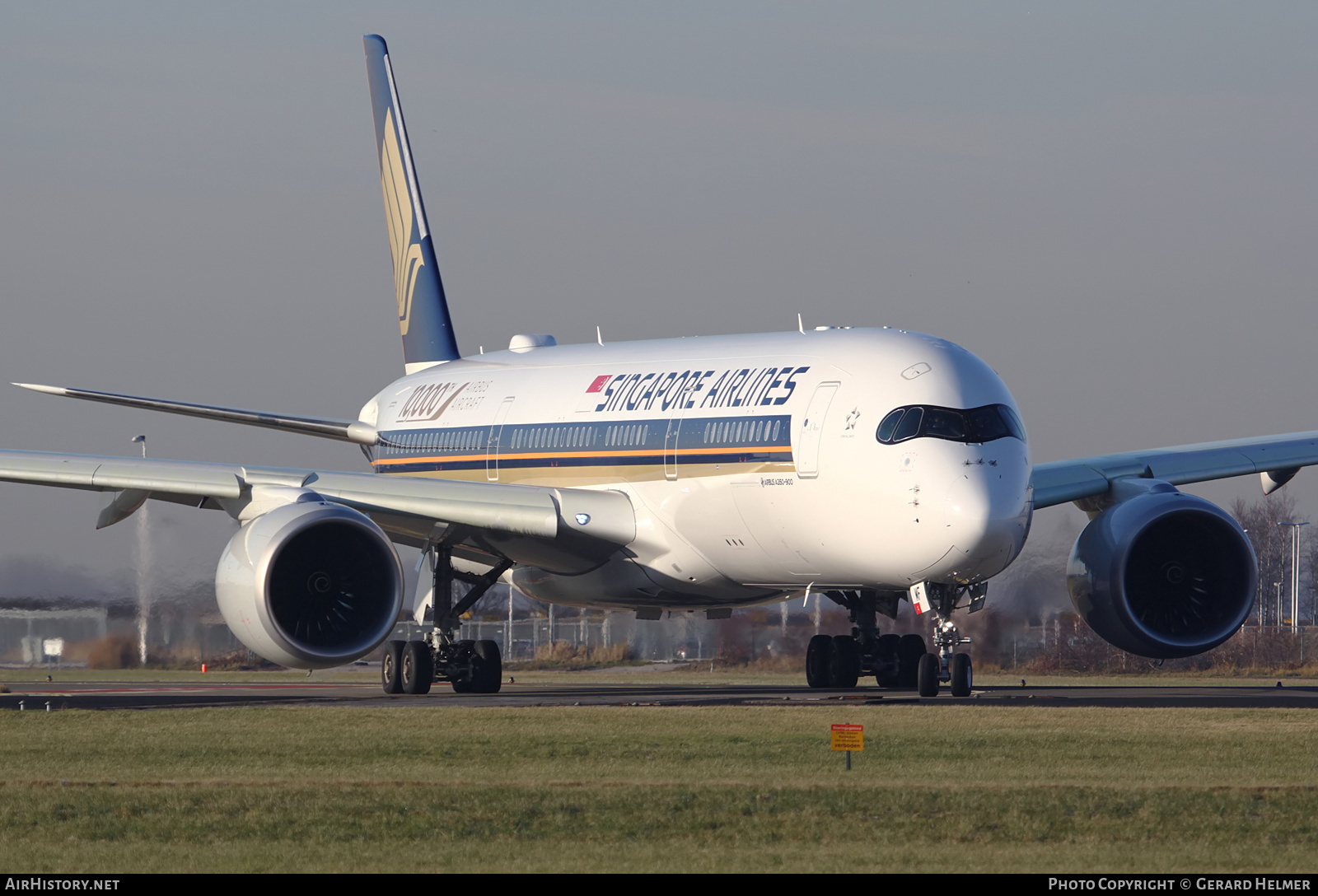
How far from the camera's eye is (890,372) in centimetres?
2464

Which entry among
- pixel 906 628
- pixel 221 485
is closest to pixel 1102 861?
pixel 221 485

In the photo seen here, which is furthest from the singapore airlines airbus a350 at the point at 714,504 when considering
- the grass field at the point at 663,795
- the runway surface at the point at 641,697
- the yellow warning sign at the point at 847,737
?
the yellow warning sign at the point at 847,737

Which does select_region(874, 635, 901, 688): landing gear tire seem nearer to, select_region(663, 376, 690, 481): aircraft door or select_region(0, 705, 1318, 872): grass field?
select_region(663, 376, 690, 481): aircraft door

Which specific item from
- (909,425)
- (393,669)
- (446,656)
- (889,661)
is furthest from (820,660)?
(909,425)

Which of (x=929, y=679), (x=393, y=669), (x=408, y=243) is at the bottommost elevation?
(x=929, y=679)

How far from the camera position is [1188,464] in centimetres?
2936

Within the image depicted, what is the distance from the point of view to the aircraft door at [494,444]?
30.4m

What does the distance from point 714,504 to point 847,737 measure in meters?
10.4

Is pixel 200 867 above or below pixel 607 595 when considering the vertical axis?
below

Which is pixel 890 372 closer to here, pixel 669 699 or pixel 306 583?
pixel 669 699

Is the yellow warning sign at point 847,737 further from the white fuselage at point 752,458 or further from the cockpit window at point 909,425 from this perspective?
the cockpit window at point 909,425

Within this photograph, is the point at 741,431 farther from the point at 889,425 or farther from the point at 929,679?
the point at 929,679
